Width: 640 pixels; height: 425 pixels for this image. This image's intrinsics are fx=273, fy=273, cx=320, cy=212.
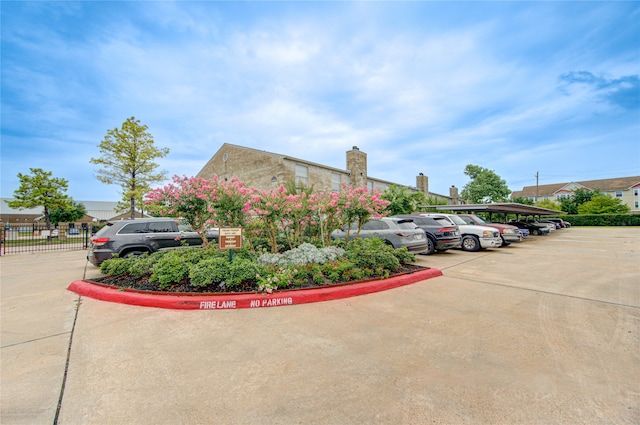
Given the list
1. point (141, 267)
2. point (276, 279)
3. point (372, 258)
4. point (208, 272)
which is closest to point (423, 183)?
point (372, 258)

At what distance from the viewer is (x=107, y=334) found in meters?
3.42

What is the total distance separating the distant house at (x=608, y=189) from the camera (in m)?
50.8

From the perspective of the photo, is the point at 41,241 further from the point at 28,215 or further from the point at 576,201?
the point at 576,201

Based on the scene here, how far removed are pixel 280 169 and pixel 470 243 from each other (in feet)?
37.3

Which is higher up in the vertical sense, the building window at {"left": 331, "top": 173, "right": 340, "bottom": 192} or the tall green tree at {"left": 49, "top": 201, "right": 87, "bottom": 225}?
the building window at {"left": 331, "top": 173, "right": 340, "bottom": 192}

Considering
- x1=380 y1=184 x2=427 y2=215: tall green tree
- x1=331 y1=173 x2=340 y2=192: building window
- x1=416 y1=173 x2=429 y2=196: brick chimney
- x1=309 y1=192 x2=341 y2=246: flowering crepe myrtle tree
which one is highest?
x1=416 y1=173 x2=429 y2=196: brick chimney

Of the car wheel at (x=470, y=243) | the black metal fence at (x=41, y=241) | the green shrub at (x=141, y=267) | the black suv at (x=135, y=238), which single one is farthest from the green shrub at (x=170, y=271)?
the black metal fence at (x=41, y=241)

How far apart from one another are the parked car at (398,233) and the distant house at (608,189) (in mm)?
53648

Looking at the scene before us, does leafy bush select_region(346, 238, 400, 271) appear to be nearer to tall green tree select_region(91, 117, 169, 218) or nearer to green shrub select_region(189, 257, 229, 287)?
green shrub select_region(189, 257, 229, 287)

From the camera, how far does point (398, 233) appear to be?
8680 mm

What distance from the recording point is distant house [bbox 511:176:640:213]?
50.8 meters

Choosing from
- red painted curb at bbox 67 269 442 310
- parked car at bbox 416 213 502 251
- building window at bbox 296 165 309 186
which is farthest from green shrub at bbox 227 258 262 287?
building window at bbox 296 165 309 186

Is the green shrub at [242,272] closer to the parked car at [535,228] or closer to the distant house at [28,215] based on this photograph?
the parked car at [535,228]

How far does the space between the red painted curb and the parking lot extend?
17cm
